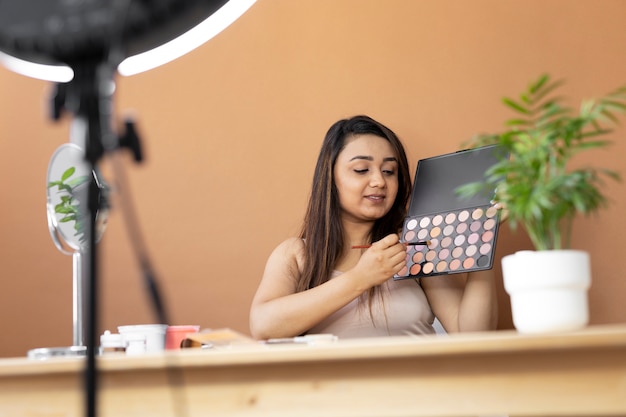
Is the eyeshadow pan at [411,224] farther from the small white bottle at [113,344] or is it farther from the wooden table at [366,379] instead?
the wooden table at [366,379]

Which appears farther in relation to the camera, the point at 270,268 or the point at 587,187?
the point at 270,268

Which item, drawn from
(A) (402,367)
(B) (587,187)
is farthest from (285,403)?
(B) (587,187)

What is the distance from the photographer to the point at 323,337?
1.13m

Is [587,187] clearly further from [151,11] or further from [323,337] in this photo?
[151,11]

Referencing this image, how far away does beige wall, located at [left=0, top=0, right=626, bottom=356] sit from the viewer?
1857 mm

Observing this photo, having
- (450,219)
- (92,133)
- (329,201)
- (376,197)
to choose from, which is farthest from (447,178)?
(92,133)

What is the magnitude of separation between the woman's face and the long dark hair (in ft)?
0.06

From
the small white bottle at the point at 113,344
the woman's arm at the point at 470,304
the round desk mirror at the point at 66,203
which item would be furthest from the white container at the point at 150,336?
the woman's arm at the point at 470,304

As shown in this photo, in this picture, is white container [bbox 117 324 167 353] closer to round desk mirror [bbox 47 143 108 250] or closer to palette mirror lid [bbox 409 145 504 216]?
round desk mirror [bbox 47 143 108 250]

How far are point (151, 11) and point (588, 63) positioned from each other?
1.38m

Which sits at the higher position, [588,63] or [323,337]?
[588,63]

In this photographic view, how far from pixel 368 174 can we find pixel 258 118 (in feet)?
1.17

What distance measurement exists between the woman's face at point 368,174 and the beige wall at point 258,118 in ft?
0.30

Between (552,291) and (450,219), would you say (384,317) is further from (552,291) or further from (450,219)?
(552,291)
